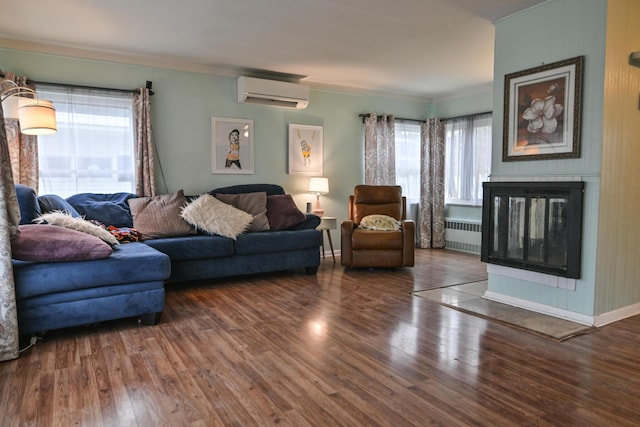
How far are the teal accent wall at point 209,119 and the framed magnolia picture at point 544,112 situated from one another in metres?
2.81

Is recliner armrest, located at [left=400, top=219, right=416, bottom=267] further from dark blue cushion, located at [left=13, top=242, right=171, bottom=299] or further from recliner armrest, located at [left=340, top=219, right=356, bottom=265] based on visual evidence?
dark blue cushion, located at [left=13, top=242, right=171, bottom=299]

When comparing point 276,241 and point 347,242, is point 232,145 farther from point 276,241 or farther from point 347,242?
point 347,242

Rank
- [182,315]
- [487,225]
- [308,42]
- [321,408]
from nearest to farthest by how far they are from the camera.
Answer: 1. [321,408]
2. [182,315]
3. [487,225]
4. [308,42]

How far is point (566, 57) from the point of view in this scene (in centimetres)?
314

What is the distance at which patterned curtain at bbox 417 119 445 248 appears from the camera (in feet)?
21.9

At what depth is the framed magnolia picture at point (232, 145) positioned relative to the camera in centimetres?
511

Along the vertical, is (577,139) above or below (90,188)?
above

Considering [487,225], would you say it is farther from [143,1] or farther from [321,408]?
[143,1]

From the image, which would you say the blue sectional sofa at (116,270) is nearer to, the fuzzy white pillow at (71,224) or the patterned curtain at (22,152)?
the fuzzy white pillow at (71,224)

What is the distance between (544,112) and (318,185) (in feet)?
9.61

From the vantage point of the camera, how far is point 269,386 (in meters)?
2.13

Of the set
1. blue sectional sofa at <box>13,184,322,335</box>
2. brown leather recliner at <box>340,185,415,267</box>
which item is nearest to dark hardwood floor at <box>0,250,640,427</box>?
blue sectional sofa at <box>13,184,322,335</box>

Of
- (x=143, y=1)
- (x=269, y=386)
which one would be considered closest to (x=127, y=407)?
(x=269, y=386)

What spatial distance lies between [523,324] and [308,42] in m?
3.15
